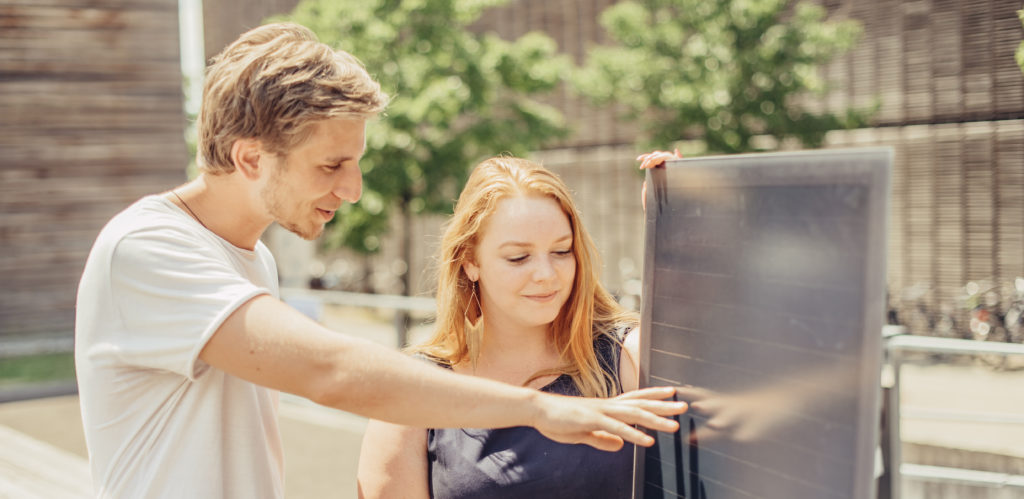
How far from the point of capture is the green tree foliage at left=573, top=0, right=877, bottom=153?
11.1m

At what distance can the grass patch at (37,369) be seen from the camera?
9.10m

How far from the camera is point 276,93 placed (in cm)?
144

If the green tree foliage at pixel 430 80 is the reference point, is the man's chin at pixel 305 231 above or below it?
below

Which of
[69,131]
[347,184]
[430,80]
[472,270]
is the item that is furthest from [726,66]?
[347,184]

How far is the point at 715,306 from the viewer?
1.20 meters

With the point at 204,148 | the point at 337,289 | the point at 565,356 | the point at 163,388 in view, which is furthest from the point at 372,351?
the point at 337,289

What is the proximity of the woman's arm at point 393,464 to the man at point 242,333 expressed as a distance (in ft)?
0.77

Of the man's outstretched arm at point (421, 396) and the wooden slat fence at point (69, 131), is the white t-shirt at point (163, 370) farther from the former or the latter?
the wooden slat fence at point (69, 131)

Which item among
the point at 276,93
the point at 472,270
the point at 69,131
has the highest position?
the point at 69,131

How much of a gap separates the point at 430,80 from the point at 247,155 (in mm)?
10475

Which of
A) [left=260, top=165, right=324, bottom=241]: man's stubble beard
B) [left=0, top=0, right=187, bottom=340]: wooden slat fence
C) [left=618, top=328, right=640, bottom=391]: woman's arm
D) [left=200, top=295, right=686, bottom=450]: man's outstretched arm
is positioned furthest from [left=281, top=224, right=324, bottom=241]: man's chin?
[left=0, top=0, right=187, bottom=340]: wooden slat fence

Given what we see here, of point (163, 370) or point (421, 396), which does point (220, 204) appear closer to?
point (163, 370)

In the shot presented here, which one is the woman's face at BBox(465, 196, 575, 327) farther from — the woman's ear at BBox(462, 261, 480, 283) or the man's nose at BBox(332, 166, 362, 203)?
the man's nose at BBox(332, 166, 362, 203)

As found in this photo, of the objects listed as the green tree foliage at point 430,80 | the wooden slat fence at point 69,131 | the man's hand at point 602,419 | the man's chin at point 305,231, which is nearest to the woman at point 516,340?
the man's chin at point 305,231
